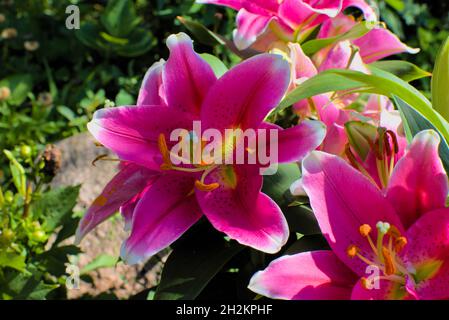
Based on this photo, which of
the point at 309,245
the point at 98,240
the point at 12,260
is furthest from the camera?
the point at 98,240

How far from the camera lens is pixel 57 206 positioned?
57.7 inches

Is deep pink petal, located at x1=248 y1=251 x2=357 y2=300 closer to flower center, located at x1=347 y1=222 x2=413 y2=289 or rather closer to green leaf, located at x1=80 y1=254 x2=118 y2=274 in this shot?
flower center, located at x1=347 y1=222 x2=413 y2=289

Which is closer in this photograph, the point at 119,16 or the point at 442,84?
the point at 442,84

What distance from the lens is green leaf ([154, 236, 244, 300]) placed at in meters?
0.77

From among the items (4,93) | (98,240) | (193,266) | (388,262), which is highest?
(388,262)

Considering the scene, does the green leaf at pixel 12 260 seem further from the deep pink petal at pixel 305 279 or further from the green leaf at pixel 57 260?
the deep pink petal at pixel 305 279

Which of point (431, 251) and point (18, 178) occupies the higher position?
point (431, 251)

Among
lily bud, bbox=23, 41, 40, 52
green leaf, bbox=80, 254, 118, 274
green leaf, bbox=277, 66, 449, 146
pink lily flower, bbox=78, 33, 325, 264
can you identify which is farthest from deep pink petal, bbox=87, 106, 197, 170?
lily bud, bbox=23, 41, 40, 52

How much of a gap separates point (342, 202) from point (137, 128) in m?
0.24

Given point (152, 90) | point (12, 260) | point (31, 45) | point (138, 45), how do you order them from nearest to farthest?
point (152, 90), point (12, 260), point (138, 45), point (31, 45)

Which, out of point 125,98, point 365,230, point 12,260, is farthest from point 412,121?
point 125,98

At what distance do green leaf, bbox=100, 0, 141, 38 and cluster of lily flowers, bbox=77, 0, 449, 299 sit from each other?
1.43 m

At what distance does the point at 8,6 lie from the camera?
2.73 meters

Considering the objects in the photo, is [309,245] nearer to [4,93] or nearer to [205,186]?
[205,186]
